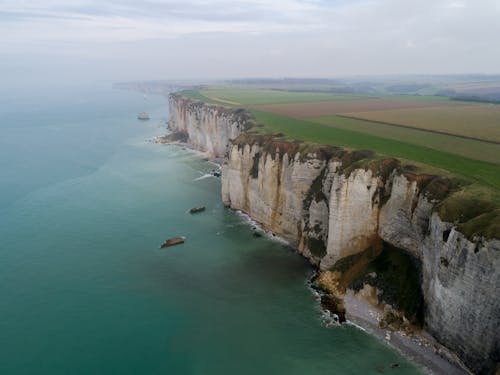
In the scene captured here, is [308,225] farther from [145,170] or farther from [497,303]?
[145,170]

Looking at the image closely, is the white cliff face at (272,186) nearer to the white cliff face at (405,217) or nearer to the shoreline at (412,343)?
the white cliff face at (405,217)

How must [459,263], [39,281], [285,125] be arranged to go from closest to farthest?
1. [459,263]
2. [39,281]
3. [285,125]

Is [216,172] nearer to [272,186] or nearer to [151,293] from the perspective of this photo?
[272,186]

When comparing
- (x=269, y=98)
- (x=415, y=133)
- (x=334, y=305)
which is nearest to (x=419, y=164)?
(x=334, y=305)

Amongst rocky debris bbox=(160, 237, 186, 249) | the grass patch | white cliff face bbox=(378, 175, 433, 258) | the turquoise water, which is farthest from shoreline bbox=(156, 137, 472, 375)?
rocky debris bbox=(160, 237, 186, 249)

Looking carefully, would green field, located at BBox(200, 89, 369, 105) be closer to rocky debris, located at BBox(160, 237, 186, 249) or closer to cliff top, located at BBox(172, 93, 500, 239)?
cliff top, located at BBox(172, 93, 500, 239)

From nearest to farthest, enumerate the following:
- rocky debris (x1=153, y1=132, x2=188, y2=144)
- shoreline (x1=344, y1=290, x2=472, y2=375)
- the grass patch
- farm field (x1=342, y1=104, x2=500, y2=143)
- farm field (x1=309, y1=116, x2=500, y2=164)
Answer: the grass patch → shoreline (x1=344, y1=290, x2=472, y2=375) → farm field (x1=309, y1=116, x2=500, y2=164) → farm field (x1=342, y1=104, x2=500, y2=143) → rocky debris (x1=153, y1=132, x2=188, y2=144)

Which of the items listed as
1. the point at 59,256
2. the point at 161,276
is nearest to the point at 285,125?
the point at 161,276
